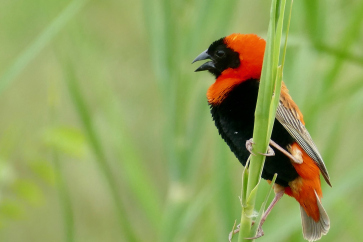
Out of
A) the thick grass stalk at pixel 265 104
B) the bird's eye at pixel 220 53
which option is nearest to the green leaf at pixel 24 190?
the bird's eye at pixel 220 53

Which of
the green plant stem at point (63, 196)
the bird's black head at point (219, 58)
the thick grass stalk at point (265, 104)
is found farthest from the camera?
the bird's black head at point (219, 58)

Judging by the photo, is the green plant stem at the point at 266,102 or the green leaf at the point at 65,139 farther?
the green leaf at the point at 65,139

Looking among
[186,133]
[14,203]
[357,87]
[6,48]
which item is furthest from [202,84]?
[6,48]

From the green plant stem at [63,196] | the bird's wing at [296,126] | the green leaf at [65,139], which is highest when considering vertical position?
the green leaf at [65,139]

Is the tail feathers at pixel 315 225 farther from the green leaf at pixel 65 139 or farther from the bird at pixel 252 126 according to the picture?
the green leaf at pixel 65 139

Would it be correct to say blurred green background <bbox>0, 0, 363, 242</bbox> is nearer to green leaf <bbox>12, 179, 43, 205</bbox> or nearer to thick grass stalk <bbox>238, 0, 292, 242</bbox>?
green leaf <bbox>12, 179, 43, 205</bbox>

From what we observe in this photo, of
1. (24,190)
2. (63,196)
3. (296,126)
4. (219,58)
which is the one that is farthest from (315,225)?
Answer: (24,190)

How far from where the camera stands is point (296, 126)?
5.81ft

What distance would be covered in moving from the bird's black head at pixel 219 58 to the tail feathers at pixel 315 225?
515 millimetres

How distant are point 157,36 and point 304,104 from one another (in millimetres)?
607

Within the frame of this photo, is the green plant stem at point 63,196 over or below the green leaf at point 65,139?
below

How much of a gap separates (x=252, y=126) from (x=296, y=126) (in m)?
0.13

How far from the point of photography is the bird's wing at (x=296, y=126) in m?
1.74

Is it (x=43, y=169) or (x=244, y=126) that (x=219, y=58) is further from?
(x=43, y=169)
